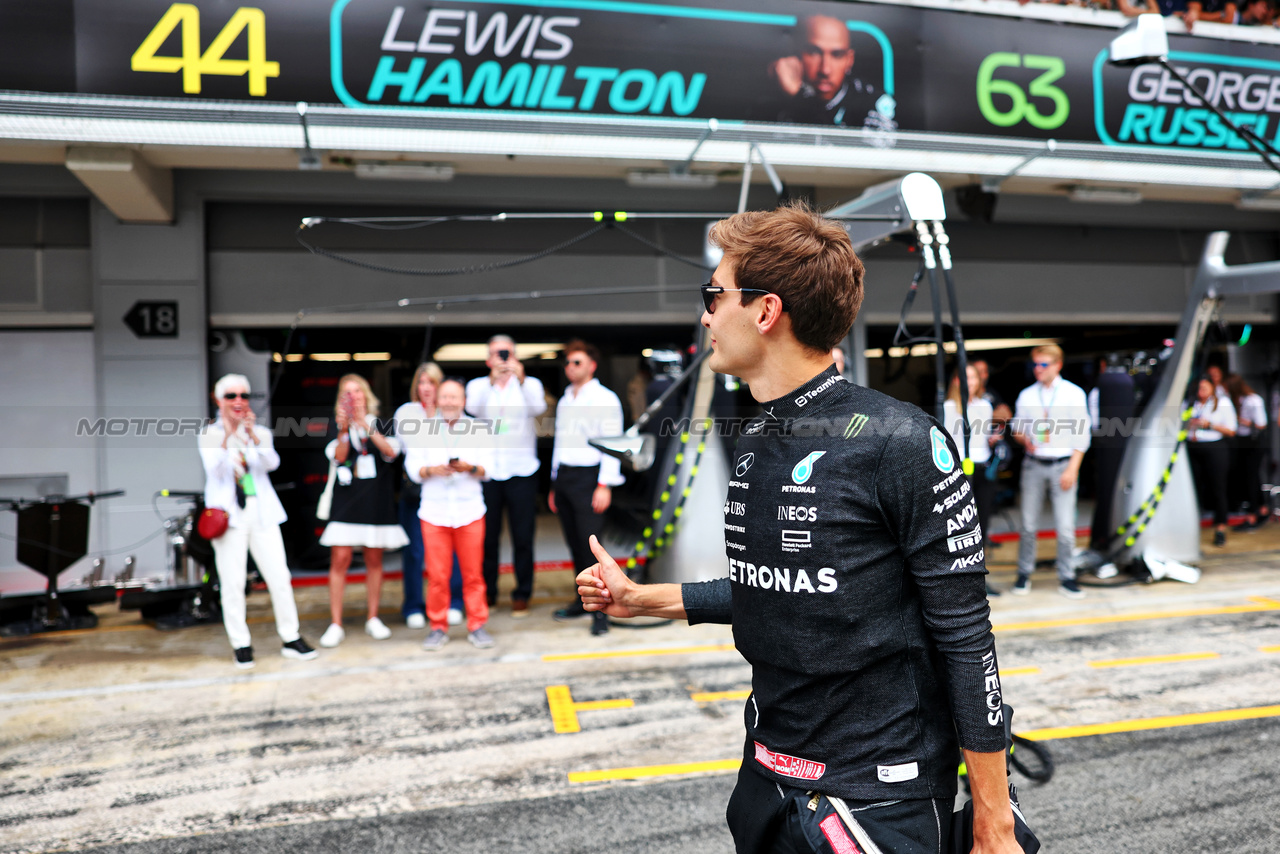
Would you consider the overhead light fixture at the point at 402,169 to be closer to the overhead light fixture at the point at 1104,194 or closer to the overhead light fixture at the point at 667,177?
the overhead light fixture at the point at 667,177

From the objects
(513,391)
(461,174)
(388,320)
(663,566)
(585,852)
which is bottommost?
(585,852)

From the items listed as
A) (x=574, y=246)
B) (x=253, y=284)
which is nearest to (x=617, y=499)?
(x=574, y=246)

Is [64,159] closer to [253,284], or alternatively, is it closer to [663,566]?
[253,284]

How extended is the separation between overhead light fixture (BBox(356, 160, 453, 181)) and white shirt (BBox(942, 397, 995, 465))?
4623 millimetres

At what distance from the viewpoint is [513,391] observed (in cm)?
662

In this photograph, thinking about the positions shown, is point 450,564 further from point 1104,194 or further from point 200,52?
point 1104,194

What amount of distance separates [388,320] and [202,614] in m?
3.27

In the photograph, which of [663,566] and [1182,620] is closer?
[1182,620]

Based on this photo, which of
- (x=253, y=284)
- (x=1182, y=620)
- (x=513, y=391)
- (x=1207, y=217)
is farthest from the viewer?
(x=1207, y=217)

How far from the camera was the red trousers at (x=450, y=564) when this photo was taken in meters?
5.68

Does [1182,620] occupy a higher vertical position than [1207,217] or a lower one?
lower

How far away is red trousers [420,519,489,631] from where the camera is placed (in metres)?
5.68

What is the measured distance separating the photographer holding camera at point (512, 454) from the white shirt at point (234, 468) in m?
1.59

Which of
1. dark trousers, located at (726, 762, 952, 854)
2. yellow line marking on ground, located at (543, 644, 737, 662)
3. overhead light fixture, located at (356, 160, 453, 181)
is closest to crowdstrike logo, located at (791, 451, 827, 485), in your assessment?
dark trousers, located at (726, 762, 952, 854)
